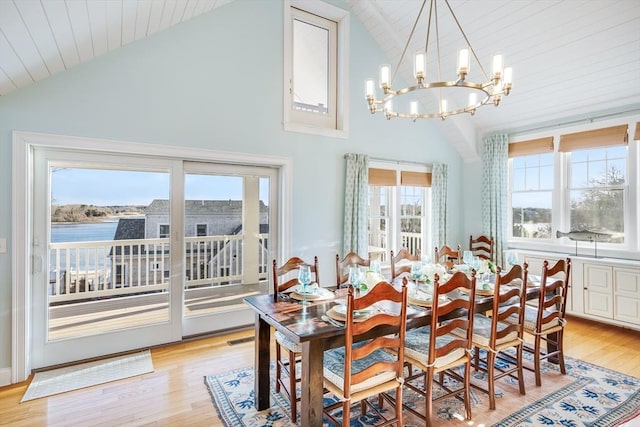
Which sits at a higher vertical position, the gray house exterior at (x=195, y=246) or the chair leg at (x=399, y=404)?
the gray house exterior at (x=195, y=246)

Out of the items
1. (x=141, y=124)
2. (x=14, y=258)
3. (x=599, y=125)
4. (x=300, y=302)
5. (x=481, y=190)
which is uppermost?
(x=599, y=125)

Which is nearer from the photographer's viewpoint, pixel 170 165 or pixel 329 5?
pixel 170 165

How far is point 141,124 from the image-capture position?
3.25m

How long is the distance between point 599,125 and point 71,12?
5602 millimetres

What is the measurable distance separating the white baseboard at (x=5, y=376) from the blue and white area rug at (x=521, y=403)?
62.1 inches

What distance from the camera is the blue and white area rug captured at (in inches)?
90.9

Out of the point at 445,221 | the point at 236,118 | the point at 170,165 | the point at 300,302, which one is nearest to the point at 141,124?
the point at 170,165

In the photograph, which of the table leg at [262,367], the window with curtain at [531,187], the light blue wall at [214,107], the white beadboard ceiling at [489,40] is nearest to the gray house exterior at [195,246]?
the light blue wall at [214,107]

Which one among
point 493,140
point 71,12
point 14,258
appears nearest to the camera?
point 71,12

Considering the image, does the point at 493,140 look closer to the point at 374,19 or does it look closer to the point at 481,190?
the point at 481,190

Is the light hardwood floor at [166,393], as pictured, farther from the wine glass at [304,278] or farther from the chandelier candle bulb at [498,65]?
the chandelier candle bulb at [498,65]

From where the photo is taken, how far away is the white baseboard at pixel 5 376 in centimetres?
272

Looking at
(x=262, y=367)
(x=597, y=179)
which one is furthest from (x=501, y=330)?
(x=597, y=179)

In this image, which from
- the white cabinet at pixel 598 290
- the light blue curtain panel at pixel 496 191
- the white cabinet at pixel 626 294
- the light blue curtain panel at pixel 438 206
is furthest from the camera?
the light blue curtain panel at pixel 438 206
